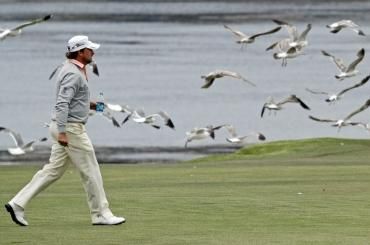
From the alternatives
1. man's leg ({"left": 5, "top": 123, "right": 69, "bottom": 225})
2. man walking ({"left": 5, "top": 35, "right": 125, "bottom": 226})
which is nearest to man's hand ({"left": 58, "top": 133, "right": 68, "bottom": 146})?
man walking ({"left": 5, "top": 35, "right": 125, "bottom": 226})

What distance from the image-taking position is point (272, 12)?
261 ft

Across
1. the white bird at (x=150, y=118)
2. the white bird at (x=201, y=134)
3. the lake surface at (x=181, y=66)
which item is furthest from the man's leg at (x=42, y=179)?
the lake surface at (x=181, y=66)

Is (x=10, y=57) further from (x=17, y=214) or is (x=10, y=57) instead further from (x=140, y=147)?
(x=17, y=214)

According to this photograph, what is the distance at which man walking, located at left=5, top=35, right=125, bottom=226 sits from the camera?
13680mm

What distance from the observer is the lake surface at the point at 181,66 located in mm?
38312

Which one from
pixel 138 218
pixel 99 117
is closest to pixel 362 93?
pixel 99 117

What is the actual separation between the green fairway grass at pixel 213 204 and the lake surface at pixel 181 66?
10953 millimetres

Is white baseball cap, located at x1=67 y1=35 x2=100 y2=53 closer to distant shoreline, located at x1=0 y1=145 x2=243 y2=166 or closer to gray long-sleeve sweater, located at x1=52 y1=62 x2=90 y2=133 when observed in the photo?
gray long-sleeve sweater, located at x1=52 y1=62 x2=90 y2=133

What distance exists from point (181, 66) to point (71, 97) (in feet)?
133

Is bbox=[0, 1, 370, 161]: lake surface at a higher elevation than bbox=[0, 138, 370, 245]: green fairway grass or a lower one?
lower

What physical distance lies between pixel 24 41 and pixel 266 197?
5284 centimetres

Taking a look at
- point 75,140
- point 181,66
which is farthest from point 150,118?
point 181,66

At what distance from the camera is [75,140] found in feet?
45.3

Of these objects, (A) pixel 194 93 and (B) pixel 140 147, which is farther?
(A) pixel 194 93
